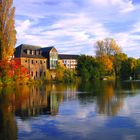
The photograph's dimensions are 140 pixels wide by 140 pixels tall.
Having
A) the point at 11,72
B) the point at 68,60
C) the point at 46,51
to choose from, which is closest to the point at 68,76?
the point at 46,51

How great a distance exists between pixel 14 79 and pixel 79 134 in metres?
42.8

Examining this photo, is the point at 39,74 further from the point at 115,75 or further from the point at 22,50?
the point at 115,75

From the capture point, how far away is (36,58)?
75.5 metres

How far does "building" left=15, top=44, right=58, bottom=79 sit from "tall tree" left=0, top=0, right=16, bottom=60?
18.0 m

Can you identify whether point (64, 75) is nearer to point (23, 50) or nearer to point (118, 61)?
point (23, 50)

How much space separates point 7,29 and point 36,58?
85.8 feet

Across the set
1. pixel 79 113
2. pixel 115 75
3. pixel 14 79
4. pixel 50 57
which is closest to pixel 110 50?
pixel 115 75

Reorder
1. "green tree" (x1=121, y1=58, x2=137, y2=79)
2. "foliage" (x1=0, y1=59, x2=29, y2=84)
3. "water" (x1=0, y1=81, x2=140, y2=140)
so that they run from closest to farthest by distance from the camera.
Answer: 1. "water" (x1=0, y1=81, x2=140, y2=140)
2. "foliage" (x1=0, y1=59, x2=29, y2=84)
3. "green tree" (x1=121, y1=58, x2=137, y2=79)

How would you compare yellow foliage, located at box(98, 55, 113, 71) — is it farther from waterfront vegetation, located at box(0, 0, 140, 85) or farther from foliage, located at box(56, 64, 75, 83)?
foliage, located at box(56, 64, 75, 83)

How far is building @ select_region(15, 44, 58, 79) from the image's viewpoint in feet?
235

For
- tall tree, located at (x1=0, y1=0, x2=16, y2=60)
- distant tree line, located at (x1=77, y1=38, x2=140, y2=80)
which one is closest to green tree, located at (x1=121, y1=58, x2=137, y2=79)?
distant tree line, located at (x1=77, y1=38, x2=140, y2=80)

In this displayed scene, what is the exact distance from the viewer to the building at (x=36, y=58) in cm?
7156

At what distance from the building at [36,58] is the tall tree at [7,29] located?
18.0 m

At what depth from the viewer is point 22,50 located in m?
71.7
